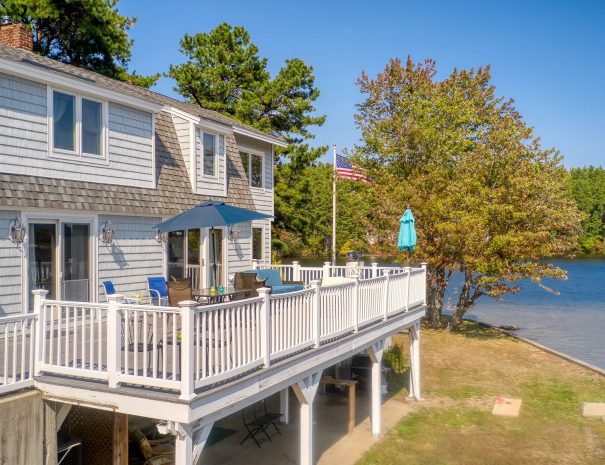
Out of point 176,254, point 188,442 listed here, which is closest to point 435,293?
point 176,254

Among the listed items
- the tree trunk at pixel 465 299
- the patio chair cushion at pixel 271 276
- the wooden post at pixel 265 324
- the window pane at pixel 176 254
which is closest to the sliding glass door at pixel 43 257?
the window pane at pixel 176 254

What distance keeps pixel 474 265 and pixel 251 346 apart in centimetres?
1667

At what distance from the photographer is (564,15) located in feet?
127

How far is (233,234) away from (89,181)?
20.5ft

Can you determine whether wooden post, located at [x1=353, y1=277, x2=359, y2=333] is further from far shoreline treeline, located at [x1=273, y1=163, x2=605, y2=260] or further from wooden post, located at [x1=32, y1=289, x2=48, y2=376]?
far shoreline treeline, located at [x1=273, y1=163, x2=605, y2=260]

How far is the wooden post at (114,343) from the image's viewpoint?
275 inches

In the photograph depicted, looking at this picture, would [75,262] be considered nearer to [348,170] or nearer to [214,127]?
[214,127]

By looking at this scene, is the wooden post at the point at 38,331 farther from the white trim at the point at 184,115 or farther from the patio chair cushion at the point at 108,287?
the white trim at the point at 184,115

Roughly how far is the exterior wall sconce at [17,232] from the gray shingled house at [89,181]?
49 millimetres

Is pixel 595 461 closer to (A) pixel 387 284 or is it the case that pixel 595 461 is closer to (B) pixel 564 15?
(A) pixel 387 284

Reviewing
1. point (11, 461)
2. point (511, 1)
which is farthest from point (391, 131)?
point (11, 461)

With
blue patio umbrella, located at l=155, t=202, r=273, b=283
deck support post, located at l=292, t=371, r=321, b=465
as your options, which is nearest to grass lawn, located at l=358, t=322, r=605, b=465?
deck support post, located at l=292, t=371, r=321, b=465

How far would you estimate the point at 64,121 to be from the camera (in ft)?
37.3

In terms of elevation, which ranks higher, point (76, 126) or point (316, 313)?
point (76, 126)
